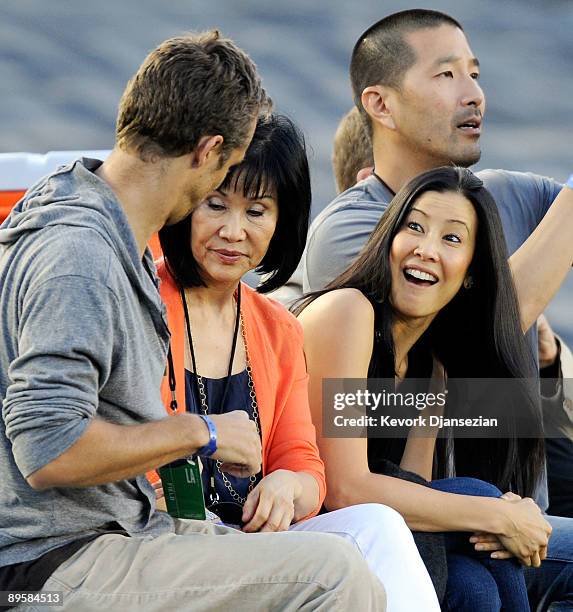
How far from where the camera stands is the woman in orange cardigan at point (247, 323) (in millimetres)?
2525

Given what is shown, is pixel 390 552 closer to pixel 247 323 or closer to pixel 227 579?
pixel 227 579

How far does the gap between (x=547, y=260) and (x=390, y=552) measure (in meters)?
1.17

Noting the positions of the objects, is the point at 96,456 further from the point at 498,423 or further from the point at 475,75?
the point at 475,75

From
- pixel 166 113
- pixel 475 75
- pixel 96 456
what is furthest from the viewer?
pixel 475 75

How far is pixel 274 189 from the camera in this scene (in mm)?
2637

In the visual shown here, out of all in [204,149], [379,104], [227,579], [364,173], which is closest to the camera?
[227,579]

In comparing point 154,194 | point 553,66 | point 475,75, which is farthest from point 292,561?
point 553,66

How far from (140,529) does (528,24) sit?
7.05m

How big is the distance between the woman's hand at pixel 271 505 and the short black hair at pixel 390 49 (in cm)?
178

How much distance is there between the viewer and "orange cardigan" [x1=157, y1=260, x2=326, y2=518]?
2.55 m

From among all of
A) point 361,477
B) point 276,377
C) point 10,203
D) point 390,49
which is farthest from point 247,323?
point 390,49

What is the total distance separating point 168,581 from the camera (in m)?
1.90

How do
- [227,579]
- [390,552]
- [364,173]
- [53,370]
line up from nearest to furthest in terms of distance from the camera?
[53,370]
[227,579]
[390,552]
[364,173]

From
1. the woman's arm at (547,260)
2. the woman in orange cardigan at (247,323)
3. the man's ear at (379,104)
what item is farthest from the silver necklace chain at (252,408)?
the man's ear at (379,104)
